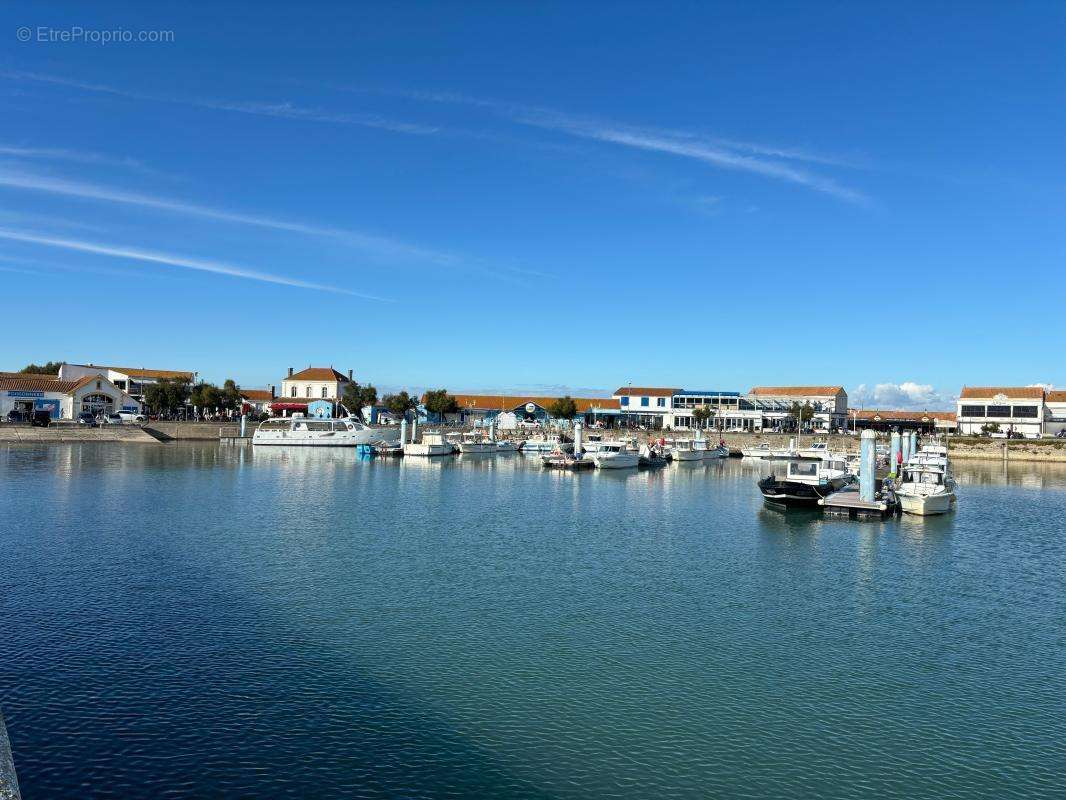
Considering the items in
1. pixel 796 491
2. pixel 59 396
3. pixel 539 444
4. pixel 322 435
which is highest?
pixel 59 396

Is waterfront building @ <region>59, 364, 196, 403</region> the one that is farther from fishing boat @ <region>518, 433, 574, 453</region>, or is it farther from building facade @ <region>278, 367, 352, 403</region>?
fishing boat @ <region>518, 433, 574, 453</region>

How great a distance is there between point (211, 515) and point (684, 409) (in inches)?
3298

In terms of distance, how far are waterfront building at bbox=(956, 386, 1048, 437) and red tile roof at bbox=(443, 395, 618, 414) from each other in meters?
46.1

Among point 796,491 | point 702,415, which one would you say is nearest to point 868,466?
point 796,491

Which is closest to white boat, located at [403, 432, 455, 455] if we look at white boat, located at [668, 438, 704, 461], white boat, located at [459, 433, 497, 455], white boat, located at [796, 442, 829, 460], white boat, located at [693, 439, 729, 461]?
white boat, located at [459, 433, 497, 455]

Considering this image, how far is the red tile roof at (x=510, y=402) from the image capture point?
375 feet

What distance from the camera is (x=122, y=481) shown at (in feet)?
131

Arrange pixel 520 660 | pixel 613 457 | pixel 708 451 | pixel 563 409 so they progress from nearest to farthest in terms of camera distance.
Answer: pixel 520 660 → pixel 613 457 → pixel 708 451 → pixel 563 409

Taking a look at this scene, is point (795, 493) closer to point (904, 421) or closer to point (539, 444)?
point (539, 444)

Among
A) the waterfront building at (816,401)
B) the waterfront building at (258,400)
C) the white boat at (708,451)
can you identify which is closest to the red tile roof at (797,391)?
the waterfront building at (816,401)

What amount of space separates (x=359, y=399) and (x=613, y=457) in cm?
4874

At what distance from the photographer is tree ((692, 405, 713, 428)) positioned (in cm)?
10162

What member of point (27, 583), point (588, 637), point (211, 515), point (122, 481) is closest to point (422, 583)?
point (588, 637)

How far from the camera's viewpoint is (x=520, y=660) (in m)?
13.7
